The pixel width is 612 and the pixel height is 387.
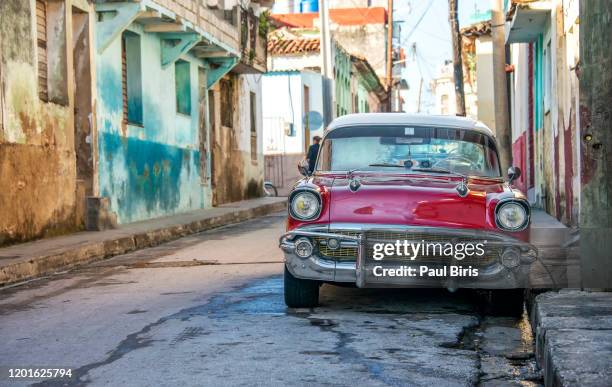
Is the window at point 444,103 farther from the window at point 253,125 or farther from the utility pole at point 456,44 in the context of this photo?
the utility pole at point 456,44

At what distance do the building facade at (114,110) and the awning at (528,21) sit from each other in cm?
639

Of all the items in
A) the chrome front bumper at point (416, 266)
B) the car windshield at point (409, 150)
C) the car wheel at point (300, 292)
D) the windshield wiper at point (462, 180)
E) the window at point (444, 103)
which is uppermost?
the window at point (444, 103)

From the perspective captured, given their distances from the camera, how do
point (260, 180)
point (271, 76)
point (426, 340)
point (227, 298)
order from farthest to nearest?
point (271, 76), point (260, 180), point (227, 298), point (426, 340)

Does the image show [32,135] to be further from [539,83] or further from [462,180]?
[539,83]

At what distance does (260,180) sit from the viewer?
29.6 meters

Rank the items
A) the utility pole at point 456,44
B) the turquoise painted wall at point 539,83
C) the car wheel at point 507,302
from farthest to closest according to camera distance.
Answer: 1. the utility pole at point 456,44
2. the turquoise painted wall at point 539,83
3. the car wheel at point 507,302

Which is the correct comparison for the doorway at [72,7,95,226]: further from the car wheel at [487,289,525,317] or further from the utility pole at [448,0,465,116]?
the utility pole at [448,0,465,116]

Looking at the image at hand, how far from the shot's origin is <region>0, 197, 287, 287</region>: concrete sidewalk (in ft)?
34.3

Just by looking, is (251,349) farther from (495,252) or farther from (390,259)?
(495,252)

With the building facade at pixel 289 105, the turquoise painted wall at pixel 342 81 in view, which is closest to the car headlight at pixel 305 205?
the building facade at pixel 289 105

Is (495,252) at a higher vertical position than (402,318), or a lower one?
higher

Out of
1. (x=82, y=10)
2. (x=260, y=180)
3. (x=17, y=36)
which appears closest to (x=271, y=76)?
(x=260, y=180)

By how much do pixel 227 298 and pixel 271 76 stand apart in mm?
29725

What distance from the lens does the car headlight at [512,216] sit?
267 inches
